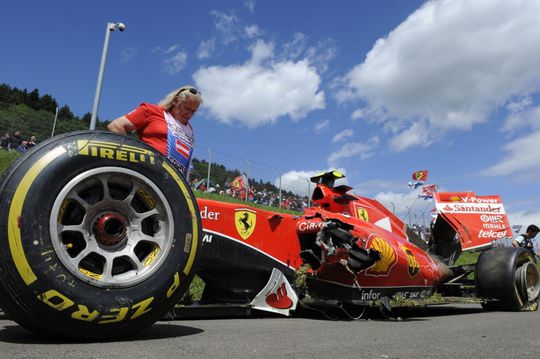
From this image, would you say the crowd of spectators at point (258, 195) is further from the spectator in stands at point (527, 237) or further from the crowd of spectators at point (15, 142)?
the spectator in stands at point (527, 237)

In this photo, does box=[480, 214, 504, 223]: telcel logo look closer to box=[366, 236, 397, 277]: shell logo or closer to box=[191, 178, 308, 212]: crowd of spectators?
box=[366, 236, 397, 277]: shell logo

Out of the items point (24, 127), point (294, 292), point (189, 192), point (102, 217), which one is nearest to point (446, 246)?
point (294, 292)

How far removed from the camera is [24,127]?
52.3ft

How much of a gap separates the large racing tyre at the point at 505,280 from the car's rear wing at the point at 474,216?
1.12 feet

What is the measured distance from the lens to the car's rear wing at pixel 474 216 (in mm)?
6305

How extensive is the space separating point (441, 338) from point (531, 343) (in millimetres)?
538

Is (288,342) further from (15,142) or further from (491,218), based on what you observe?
(15,142)

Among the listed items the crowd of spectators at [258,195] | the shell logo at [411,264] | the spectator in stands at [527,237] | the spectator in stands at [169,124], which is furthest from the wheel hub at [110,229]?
the crowd of spectators at [258,195]

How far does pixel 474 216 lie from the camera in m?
6.41

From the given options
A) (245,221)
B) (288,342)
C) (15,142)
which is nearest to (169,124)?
(245,221)

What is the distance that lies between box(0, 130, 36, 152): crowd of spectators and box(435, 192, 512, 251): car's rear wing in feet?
40.6

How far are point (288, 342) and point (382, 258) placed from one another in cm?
205

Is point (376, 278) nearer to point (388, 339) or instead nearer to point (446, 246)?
point (388, 339)

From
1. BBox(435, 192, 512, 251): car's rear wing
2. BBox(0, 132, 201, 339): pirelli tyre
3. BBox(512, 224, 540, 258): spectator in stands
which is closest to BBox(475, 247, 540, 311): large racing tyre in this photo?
BBox(435, 192, 512, 251): car's rear wing
